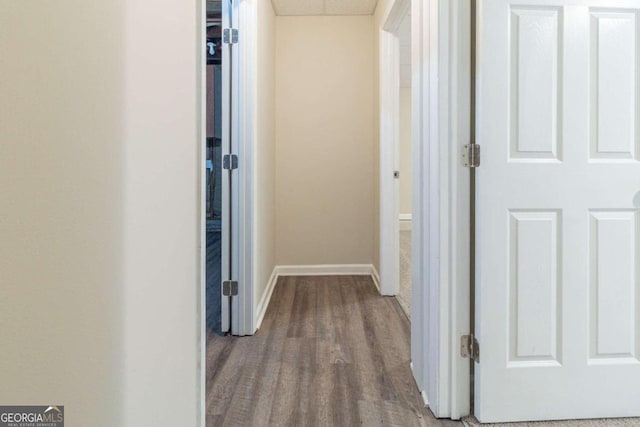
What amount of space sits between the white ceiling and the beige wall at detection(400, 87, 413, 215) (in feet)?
12.7

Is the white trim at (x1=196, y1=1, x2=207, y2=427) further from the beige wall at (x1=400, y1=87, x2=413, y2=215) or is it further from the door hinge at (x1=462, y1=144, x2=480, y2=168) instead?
the beige wall at (x1=400, y1=87, x2=413, y2=215)

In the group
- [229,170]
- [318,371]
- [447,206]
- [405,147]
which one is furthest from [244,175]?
[405,147]

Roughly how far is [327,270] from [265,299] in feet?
3.43

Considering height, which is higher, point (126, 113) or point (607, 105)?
point (607, 105)

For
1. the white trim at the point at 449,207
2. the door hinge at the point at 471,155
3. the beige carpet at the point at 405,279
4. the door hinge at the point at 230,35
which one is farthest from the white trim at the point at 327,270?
the door hinge at the point at 471,155

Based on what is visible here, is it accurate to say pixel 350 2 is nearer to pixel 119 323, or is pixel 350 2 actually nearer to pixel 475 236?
pixel 475 236

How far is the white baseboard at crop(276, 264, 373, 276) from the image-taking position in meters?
3.82

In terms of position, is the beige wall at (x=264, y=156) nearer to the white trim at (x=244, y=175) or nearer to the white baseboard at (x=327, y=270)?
the white trim at (x=244, y=175)

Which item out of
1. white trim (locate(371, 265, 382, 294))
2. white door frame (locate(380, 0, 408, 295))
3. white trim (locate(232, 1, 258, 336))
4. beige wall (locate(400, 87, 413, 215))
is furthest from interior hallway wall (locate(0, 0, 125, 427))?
beige wall (locate(400, 87, 413, 215))

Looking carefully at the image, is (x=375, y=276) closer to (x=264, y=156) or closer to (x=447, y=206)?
(x=264, y=156)

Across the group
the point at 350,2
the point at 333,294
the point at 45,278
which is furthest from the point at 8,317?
the point at 350,2

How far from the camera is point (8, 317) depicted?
0.51 meters

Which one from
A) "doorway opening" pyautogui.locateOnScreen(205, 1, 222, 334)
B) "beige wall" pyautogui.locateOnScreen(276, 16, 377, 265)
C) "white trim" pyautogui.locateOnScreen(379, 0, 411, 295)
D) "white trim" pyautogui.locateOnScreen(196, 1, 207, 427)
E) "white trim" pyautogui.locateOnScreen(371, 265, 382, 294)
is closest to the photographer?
"white trim" pyautogui.locateOnScreen(196, 1, 207, 427)

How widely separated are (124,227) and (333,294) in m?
2.51
